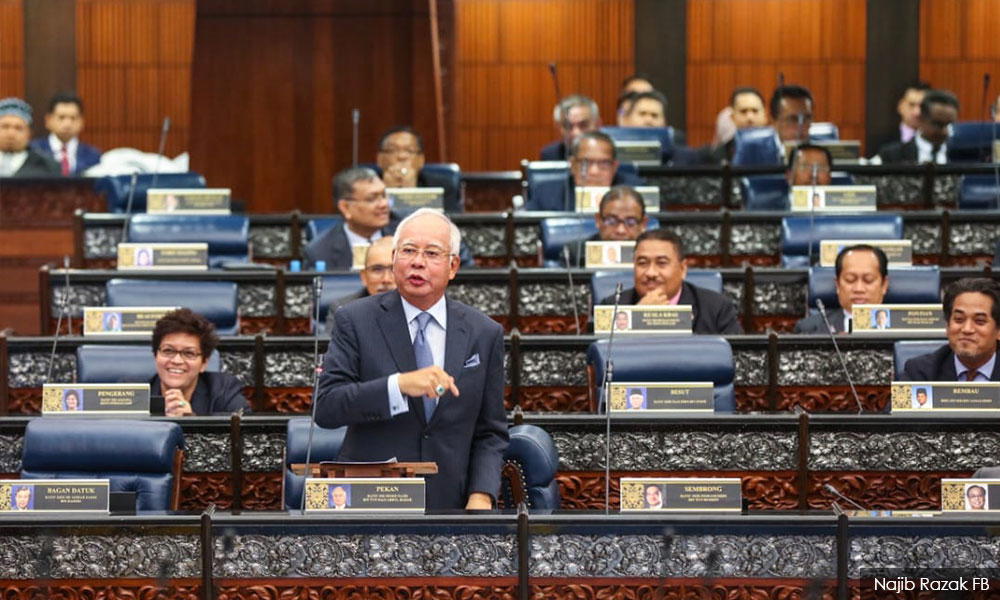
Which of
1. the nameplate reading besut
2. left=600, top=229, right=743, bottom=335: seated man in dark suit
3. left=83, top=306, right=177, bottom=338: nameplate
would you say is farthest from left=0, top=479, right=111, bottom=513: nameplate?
the nameplate reading besut

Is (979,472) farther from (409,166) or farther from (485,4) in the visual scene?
(485,4)

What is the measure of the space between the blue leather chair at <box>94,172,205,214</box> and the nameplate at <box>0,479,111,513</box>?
487 cm

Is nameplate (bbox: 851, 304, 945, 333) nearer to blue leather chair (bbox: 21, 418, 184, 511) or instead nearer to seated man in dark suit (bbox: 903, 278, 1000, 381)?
seated man in dark suit (bbox: 903, 278, 1000, 381)

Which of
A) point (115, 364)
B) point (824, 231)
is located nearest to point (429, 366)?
point (115, 364)

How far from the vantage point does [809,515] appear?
11.8 feet

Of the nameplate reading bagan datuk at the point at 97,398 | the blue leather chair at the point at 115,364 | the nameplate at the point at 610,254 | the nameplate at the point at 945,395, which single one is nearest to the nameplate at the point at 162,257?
the blue leather chair at the point at 115,364

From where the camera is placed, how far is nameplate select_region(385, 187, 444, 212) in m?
7.95

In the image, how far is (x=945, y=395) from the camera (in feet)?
15.8

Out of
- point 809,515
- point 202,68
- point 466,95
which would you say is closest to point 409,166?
point 202,68

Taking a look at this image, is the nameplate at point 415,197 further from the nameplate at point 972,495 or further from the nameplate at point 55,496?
the nameplate at point 972,495

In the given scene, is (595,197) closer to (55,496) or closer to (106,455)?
(106,455)

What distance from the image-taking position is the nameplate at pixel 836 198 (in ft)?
25.7

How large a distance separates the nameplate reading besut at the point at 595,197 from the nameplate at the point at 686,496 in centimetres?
406

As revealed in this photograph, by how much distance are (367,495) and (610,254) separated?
3305 millimetres
